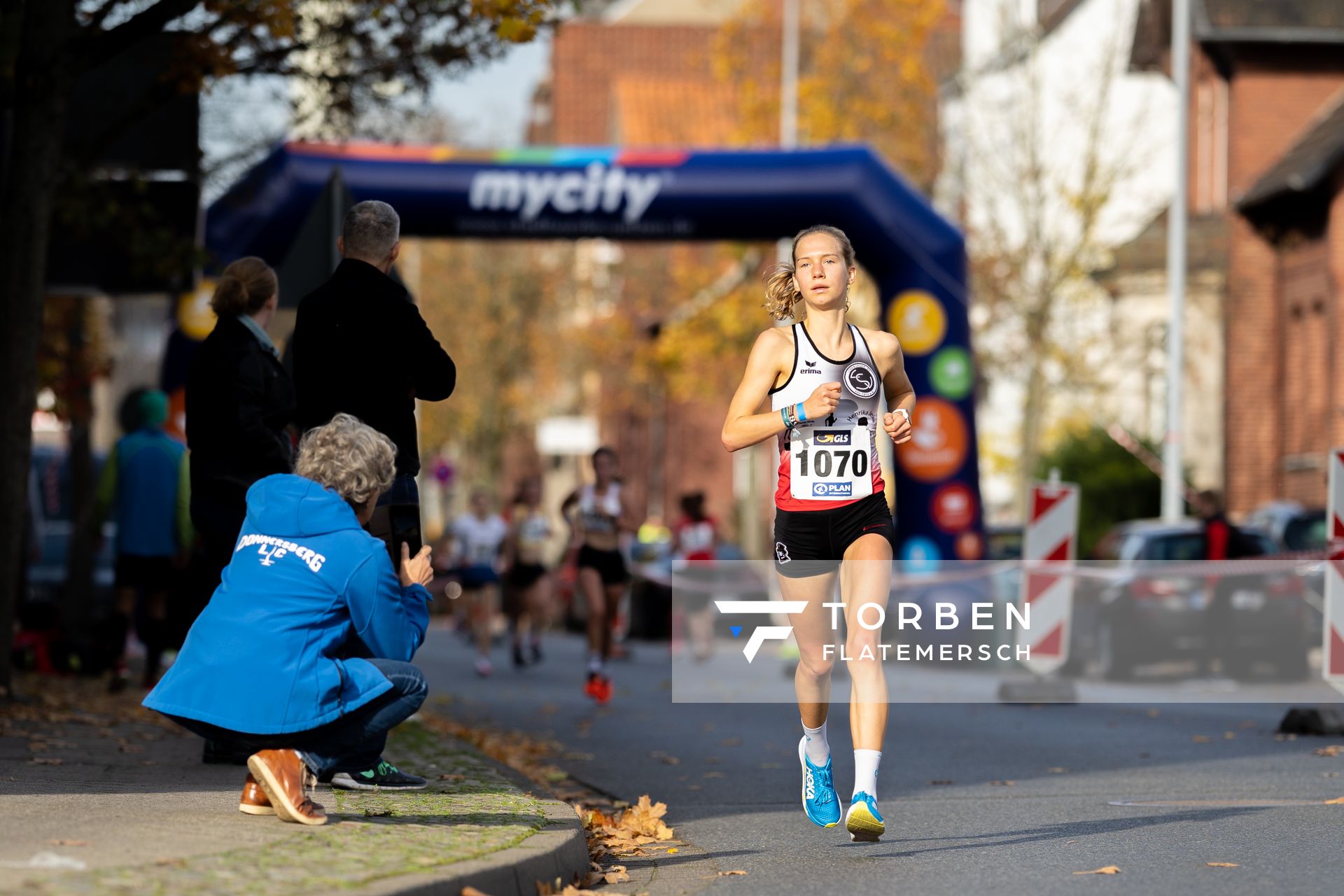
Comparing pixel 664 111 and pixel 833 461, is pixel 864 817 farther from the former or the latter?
pixel 664 111

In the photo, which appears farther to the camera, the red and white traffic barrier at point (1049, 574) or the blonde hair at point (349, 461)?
the red and white traffic barrier at point (1049, 574)

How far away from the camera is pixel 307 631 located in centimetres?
673

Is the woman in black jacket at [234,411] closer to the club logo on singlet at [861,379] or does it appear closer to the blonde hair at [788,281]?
the blonde hair at [788,281]

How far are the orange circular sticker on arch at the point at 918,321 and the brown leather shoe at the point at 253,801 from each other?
13966 mm

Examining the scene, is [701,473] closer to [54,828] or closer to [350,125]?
[350,125]

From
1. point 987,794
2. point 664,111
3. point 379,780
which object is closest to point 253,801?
point 379,780

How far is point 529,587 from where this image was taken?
22.5 meters

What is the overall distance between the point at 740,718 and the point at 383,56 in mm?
4954

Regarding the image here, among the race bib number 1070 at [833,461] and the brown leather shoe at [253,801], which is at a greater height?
the race bib number 1070 at [833,461]

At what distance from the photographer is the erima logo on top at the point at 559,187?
19.8 m

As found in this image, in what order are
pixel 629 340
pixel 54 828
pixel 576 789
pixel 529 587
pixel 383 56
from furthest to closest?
pixel 629 340
pixel 529 587
pixel 383 56
pixel 576 789
pixel 54 828

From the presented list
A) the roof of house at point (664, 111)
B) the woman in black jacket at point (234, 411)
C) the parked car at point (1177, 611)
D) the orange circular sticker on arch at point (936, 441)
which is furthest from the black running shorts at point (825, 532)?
the roof of house at point (664, 111)

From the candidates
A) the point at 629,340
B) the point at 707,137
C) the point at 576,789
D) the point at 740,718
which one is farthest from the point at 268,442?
the point at 707,137

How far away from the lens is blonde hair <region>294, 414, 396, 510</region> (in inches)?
272
